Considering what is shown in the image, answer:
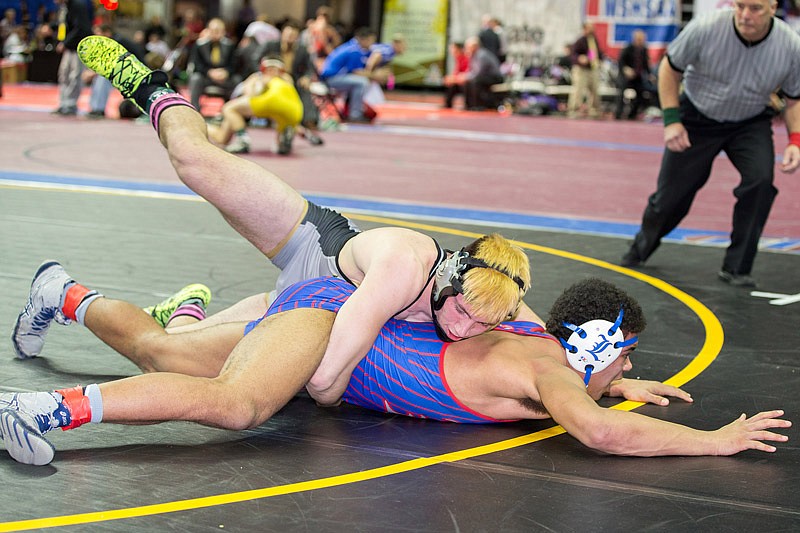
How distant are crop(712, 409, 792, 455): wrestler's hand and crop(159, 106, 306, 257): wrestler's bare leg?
64.0 inches

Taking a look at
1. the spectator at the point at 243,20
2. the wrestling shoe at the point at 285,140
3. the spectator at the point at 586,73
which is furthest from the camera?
the spectator at the point at 243,20

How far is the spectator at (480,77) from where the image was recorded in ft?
64.2

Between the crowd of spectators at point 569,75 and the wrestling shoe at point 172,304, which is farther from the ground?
the crowd of spectators at point 569,75

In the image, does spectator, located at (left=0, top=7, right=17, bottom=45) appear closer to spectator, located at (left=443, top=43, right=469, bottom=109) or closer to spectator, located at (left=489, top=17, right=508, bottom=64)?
spectator, located at (left=443, top=43, right=469, bottom=109)

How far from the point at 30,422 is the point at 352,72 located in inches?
526

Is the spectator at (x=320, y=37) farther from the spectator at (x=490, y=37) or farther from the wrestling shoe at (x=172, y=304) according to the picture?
the wrestling shoe at (x=172, y=304)

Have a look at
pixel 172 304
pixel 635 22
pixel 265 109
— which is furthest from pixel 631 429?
pixel 635 22

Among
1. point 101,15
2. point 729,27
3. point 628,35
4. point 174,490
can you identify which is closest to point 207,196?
point 174,490

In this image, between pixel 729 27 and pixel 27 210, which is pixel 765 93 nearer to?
pixel 729 27

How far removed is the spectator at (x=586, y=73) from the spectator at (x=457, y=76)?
214cm

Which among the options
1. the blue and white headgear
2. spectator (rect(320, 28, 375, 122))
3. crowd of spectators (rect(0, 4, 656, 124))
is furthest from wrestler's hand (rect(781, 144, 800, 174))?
spectator (rect(320, 28, 375, 122))

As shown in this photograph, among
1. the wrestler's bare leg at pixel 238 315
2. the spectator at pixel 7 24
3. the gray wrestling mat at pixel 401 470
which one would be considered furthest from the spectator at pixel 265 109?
the spectator at pixel 7 24

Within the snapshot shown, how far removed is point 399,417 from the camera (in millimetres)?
3629

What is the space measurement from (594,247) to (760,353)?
2280mm
